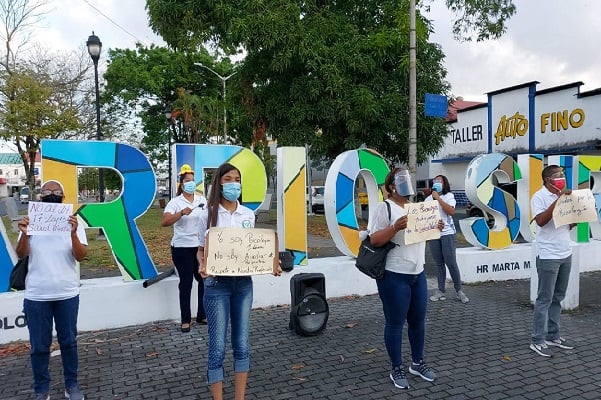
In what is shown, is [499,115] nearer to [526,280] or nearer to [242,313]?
[526,280]

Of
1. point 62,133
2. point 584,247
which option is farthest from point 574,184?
point 62,133

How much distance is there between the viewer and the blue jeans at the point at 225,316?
3387 millimetres

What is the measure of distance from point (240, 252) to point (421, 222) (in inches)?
63.8

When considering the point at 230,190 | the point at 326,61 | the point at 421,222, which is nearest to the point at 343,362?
the point at 421,222

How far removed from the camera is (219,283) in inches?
134

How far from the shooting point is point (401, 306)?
3918 mm

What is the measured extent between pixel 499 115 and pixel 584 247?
1605cm

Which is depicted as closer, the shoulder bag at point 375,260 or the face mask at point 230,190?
the face mask at point 230,190

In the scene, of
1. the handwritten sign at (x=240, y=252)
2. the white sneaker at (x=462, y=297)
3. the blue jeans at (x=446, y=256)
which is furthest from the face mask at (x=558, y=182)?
the handwritten sign at (x=240, y=252)

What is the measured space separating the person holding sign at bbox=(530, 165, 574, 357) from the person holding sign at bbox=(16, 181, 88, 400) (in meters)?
4.39

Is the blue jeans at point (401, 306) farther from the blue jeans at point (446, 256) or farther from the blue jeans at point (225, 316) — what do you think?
the blue jeans at point (446, 256)

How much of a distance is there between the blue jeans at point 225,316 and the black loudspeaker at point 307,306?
6.32 feet

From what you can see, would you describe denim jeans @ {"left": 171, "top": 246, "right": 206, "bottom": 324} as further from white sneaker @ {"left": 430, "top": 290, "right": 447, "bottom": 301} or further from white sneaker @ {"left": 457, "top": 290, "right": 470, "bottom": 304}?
white sneaker @ {"left": 457, "top": 290, "right": 470, "bottom": 304}

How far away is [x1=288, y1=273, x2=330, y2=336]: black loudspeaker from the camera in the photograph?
540 centimetres
